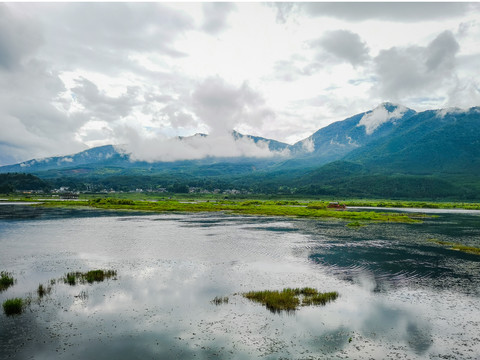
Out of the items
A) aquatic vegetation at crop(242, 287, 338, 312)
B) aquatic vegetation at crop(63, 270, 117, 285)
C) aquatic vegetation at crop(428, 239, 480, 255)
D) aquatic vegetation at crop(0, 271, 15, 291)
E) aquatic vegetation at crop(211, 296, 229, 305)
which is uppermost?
aquatic vegetation at crop(0, 271, 15, 291)

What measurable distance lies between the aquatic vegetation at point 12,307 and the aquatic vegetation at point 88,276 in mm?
8293

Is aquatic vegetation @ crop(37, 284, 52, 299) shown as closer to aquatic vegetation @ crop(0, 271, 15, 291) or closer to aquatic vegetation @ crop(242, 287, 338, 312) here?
aquatic vegetation @ crop(0, 271, 15, 291)

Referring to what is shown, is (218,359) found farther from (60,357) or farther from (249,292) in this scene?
(249,292)

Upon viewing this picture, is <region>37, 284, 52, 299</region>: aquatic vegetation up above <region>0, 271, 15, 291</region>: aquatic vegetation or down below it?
below

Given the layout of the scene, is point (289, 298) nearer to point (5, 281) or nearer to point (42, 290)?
point (42, 290)

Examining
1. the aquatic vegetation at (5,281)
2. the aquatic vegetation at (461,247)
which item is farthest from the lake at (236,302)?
the aquatic vegetation at (461,247)

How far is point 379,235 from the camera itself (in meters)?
79.3

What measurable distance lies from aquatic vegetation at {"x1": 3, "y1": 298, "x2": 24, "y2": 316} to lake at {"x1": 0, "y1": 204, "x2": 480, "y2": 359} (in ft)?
2.14

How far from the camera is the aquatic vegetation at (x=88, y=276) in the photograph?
38838mm

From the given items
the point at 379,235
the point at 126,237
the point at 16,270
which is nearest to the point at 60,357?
the point at 16,270

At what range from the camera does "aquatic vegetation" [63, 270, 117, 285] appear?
127ft

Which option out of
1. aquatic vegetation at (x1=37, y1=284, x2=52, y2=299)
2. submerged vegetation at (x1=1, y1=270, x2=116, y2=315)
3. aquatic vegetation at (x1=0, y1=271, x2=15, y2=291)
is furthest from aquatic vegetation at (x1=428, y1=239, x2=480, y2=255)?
aquatic vegetation at (x1=0, y1=271, x2=15, y2=291)

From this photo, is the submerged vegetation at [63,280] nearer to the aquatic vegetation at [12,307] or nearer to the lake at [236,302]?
the aquatic vegetation at [12,307]

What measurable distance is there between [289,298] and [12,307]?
83.4 feet
